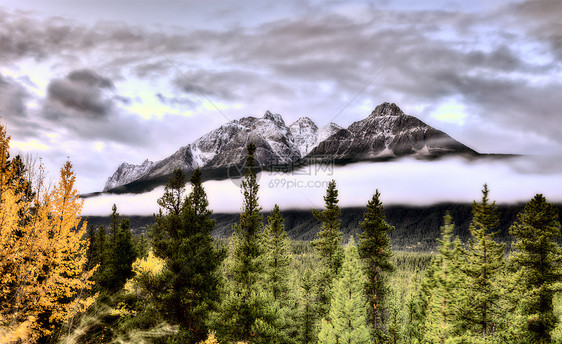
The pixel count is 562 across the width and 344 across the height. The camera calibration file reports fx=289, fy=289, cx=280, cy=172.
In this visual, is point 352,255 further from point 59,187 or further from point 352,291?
point 59,187

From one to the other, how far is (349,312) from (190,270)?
1207cm

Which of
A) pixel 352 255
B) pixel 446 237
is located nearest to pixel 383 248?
pixel 352 255

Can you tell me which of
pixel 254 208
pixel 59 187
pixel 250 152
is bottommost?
pixel 254 208

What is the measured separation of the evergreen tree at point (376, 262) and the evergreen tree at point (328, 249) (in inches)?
132

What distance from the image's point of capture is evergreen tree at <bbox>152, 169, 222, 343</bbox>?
16328 mm

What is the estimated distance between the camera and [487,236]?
19797mm

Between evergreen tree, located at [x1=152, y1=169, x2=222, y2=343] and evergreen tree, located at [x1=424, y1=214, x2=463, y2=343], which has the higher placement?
evergreen tree, located at [x1=152, y1=169, x2=222, y2=343]

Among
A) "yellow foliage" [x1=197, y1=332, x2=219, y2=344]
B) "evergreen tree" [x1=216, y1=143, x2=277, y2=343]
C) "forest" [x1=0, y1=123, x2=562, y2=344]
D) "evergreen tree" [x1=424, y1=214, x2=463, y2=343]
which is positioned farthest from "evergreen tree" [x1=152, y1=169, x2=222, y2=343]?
"evergreen tree" [x1=424, y1=214, x2=463, y2=343]

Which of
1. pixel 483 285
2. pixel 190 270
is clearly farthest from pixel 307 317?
pixel 190 270

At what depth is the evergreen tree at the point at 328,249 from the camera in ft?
87.6

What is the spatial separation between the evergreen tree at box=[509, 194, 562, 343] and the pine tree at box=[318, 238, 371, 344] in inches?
407

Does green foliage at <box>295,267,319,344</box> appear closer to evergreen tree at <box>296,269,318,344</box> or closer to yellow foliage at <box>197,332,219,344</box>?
evergreen tree at <box>296,269,318,344</box>

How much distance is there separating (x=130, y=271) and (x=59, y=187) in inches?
569

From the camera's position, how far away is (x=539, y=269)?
19.8 meters
